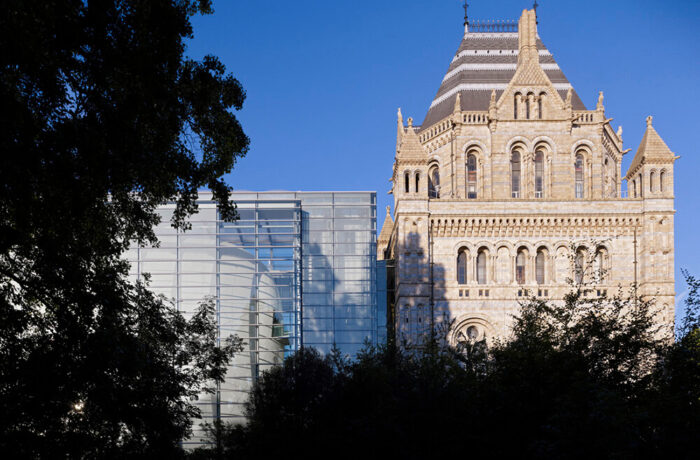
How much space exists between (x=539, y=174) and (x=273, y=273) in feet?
52.2

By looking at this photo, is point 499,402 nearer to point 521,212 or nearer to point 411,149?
point 521,212

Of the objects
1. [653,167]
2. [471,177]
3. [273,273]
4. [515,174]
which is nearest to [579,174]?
[515,174]

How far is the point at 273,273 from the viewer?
137ft

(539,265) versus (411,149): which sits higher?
(411,149)

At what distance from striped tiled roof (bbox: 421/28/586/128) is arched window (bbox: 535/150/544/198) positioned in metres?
5.02

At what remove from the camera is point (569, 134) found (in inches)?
1697

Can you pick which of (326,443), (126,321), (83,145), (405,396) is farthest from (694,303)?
(83,145)

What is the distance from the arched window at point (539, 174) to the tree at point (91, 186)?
30.9 m

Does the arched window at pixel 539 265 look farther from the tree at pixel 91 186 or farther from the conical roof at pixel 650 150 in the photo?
the tree at pixel 91 186

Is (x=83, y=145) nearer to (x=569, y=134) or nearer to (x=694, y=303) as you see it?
(x=694, y=303)

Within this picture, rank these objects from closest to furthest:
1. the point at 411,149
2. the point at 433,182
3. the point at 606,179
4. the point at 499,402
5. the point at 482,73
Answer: the point at 499,402 < the point at 411,149 < the point at 606,179 < the point at 433,182 < the point at 482,73

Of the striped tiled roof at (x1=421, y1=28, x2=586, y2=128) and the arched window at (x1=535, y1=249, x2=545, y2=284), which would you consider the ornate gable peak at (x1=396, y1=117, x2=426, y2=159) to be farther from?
the arched window at (x1=535, y1=249, x2=545, y2=284)

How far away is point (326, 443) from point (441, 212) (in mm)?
21863

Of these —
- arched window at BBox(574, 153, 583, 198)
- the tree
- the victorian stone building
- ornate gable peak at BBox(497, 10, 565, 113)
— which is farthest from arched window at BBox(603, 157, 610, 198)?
the tree
